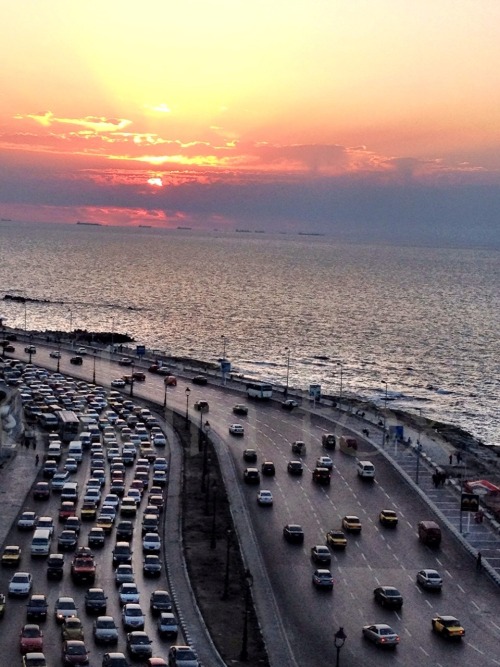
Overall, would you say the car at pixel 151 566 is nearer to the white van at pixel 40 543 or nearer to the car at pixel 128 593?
the car at pixel 128 593

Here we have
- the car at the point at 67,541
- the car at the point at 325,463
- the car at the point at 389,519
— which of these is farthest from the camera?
the car at the point at 325,463

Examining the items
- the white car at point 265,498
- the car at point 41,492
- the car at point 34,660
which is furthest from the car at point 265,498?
the car at point 34,660

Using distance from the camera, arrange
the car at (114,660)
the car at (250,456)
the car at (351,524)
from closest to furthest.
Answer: the car at (114,660)
the car at (351,524)
the car at (250,456)

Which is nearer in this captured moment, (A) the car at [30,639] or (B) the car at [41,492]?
(A) the car at [30,639]

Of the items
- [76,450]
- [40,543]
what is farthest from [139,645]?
[76,450]

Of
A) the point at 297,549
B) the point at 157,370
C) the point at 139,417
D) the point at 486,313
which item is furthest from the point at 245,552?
the point at 486,313

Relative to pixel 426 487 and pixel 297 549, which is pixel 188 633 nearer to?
pixel 297 549
